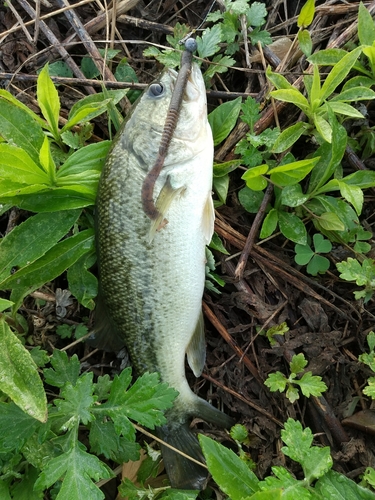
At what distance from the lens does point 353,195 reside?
8.47 feet

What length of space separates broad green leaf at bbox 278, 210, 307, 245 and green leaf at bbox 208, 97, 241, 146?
23.5 inches

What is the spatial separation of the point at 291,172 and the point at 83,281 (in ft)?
4.49

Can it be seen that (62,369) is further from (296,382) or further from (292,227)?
(292,227)

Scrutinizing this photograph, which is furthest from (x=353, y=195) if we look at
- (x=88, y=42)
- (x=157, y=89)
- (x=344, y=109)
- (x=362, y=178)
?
(x=88, y=42)

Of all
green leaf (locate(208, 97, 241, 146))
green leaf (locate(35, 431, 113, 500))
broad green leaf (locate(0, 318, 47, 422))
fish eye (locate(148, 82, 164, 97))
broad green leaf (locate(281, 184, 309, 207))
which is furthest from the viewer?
green leaf (locate(208, 97, 241, 146))

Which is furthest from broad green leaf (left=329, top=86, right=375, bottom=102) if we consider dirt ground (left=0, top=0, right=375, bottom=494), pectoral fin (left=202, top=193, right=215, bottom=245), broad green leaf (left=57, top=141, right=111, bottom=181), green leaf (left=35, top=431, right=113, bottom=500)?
green leaf (left=35, top=431, right=113, bottom=500)

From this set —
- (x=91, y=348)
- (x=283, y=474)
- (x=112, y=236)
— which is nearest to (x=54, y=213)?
(x=112, y=236)

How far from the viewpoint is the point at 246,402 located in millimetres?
2822

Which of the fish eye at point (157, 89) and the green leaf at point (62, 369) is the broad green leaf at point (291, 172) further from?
the green leaf at point (62, 369)

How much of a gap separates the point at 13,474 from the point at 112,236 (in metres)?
1.39

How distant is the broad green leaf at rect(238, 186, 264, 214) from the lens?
9.46ft

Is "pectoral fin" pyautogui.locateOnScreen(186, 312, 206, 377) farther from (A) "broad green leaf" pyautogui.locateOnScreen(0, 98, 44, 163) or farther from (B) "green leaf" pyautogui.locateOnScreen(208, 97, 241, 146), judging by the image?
(A) "broad green leaf" pyautogui.locateOnScreen(0, 98, 44, 163)

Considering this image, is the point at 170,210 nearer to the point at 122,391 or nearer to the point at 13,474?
the point at 122,391

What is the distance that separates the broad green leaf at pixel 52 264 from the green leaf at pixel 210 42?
51.6 inches
